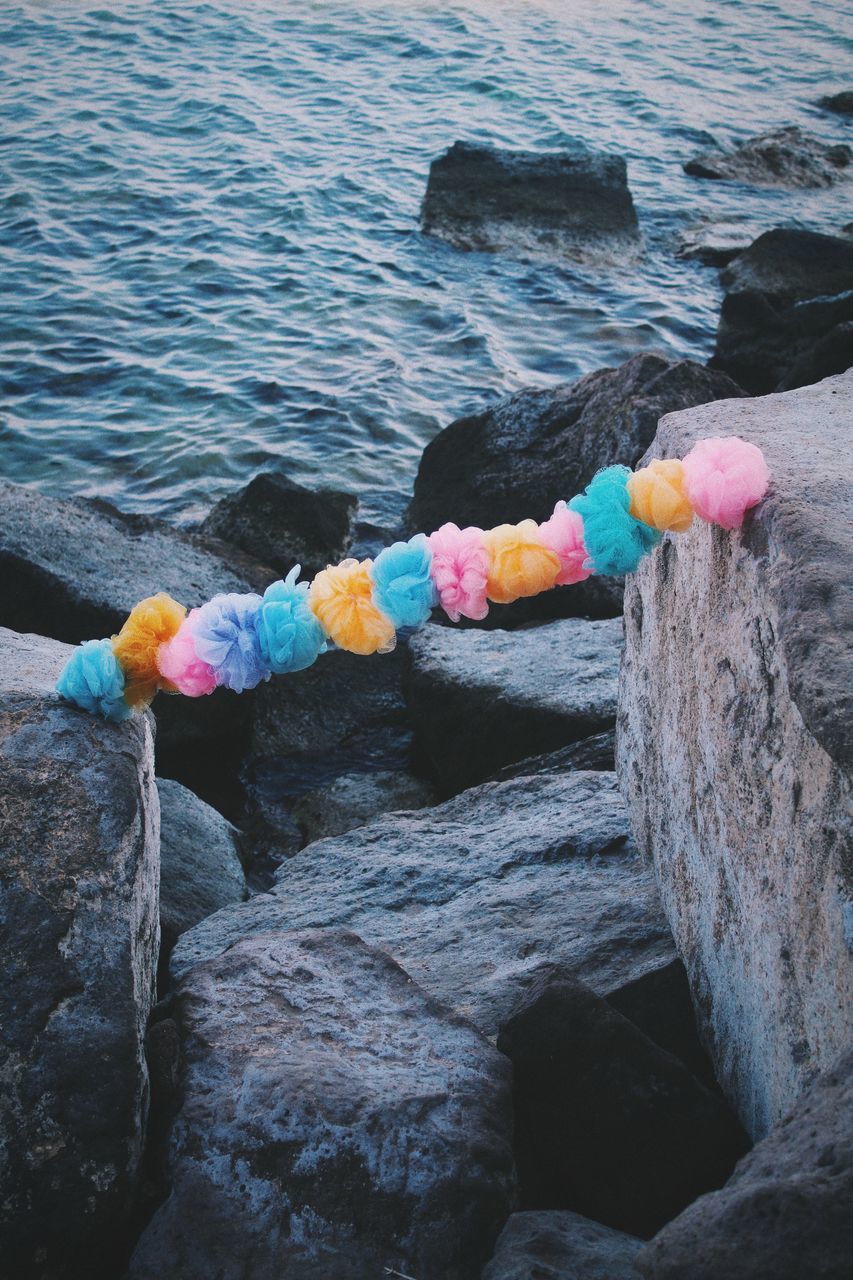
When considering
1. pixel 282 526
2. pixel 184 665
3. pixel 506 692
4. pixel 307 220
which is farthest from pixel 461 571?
pixel 307 220

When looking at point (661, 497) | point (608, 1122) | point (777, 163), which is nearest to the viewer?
point (608, 1122)

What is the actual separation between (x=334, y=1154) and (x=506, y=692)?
9.81 feet

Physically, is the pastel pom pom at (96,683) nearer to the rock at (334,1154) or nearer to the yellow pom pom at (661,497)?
the rock at (334,1154)

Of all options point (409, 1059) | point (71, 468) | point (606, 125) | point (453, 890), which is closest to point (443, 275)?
point (71, 468)

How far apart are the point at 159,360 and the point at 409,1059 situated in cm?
861

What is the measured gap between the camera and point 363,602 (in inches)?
124

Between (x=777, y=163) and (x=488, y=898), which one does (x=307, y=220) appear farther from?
(x=488, y=898)

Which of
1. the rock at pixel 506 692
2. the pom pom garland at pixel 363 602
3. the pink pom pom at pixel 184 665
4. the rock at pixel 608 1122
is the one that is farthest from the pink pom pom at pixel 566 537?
the rock at pixel 506 692

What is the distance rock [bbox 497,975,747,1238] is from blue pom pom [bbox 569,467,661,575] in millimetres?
1091

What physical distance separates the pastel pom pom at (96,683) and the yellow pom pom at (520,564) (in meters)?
0.99

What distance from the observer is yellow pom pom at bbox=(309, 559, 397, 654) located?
3111 millimetres

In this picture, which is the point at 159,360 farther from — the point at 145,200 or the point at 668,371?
the point at 668,371

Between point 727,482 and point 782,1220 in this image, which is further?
point 727,482

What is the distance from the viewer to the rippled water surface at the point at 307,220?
31.0 feet
